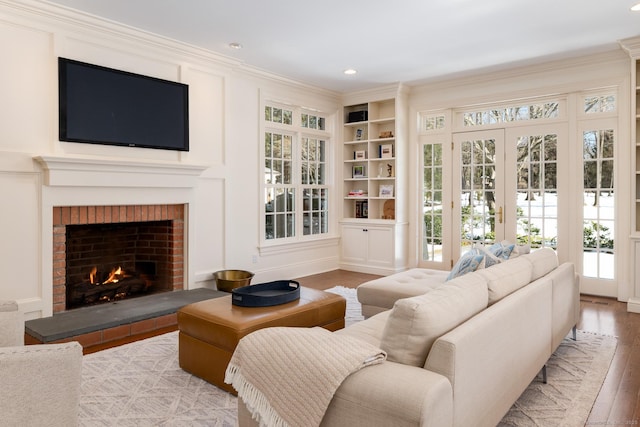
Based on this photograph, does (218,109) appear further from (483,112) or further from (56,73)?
(483,112)

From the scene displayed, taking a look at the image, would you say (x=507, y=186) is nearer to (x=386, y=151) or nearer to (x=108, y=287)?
(x=386, y=151)

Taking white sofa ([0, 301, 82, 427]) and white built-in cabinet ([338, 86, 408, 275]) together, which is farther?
white built-in cabinet ([338, 86, 408, 275])

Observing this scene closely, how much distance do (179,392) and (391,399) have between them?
1.64 meters

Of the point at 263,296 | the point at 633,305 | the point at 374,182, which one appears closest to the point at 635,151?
the point at 633,305

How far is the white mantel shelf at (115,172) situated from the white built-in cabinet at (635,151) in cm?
452

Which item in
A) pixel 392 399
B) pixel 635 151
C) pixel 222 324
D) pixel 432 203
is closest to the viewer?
pixel 392 399

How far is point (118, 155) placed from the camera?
163 inches

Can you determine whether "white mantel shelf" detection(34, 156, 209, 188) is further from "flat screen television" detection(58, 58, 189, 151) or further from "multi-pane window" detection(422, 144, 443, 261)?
"multi-pane window" detection(422, 144, 443, 261)

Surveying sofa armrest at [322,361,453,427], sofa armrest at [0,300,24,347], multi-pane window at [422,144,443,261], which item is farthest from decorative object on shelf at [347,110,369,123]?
sofa armrest at [322,361,453,427]

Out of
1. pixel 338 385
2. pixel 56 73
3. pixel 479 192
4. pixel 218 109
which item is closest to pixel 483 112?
pixel 479 192

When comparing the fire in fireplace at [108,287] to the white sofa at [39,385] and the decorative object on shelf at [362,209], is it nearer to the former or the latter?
the white sofa at [39,385]

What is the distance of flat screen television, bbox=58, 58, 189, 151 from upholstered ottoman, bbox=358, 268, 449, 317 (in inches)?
98.6

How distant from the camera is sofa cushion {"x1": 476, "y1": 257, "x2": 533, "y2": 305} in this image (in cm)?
213

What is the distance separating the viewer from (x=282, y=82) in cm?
586
